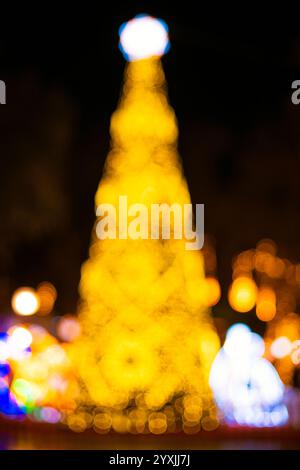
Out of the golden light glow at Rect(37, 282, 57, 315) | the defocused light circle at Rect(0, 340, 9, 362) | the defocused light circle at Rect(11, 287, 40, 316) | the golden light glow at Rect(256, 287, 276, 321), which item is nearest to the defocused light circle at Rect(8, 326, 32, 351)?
the defocused light circle at Rect(0, 340, 9, 362)

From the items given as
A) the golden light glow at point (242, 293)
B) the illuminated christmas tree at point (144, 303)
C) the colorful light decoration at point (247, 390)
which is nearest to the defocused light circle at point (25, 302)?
the colorful light decoration at point (247, 390)

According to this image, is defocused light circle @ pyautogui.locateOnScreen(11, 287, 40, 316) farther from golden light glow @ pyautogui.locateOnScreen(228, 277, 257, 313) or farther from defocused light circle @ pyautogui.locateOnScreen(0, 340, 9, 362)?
golden light glow @ pyautogui.locateOnScreen(228, 277, 257, 313)

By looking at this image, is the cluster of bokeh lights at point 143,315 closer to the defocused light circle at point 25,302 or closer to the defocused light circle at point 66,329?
the defocused light circle at point 25,302

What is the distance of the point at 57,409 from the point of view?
54.0 feet

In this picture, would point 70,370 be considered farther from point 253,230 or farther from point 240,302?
point 240,302

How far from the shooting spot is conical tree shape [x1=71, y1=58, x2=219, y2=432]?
15.6m

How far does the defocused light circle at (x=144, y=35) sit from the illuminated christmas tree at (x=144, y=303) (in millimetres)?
961

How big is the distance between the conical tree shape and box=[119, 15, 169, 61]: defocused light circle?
3.35 feet

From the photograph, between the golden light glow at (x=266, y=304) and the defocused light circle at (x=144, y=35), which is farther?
the golden light glow at (x=266, y=304)

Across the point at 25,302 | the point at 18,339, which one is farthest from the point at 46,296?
the point at 18,339

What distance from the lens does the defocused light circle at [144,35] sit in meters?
14.1

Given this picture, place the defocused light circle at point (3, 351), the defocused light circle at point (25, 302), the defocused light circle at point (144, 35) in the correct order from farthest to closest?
the defocused light circle at point (25, 302) < the defocused light circle at point (3, 351) < the defocused light circle at point (144, 35)

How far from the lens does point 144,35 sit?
47.0 ft

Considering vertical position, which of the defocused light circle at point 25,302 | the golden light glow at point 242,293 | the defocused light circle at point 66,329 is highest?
the golden light glow at point 242,293
